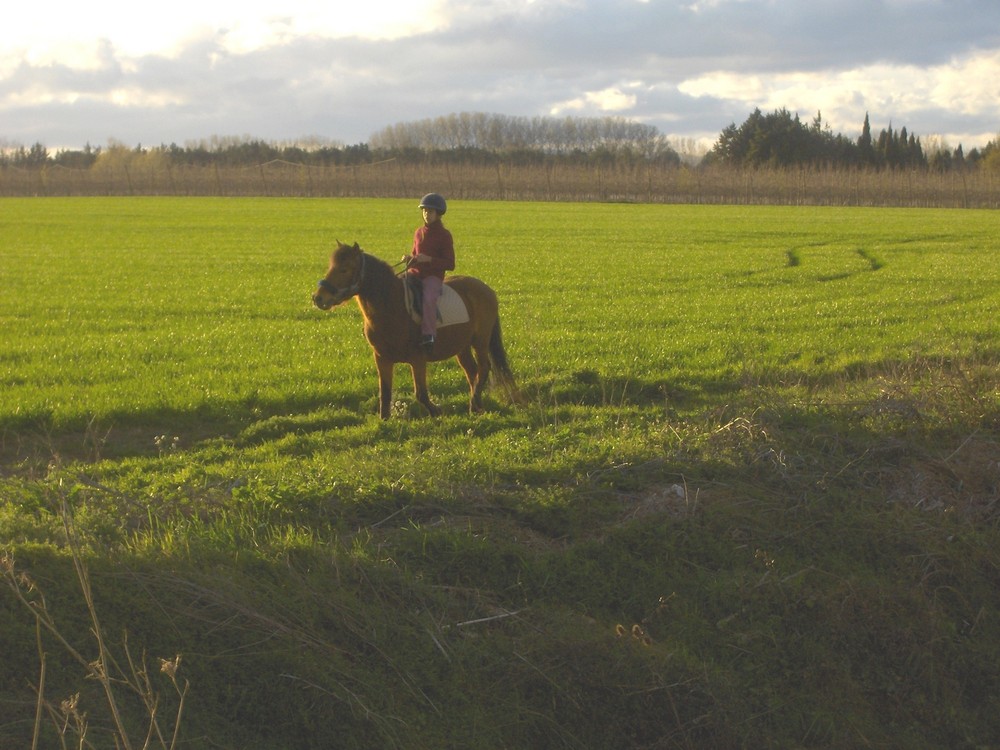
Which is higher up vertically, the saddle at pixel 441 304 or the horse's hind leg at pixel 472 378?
the saddle at pixel 441 304

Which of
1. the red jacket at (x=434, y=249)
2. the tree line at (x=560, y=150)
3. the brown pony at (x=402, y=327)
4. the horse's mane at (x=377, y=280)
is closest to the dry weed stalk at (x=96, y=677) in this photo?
the brown pony at (x=402, y=327)

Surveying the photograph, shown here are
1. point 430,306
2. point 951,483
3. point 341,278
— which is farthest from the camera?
point 430,306

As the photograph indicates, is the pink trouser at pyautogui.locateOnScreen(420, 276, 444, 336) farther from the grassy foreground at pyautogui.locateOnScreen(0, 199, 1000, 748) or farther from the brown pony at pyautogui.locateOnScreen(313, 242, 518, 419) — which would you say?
the grassy foreground at pyautogui.locateOnScreen(0, 199, 1000, 748)

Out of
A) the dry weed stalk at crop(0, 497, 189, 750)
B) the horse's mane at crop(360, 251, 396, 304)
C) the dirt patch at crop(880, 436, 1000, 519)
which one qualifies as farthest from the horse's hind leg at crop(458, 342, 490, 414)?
the dry weed stalk at crop(0, 497, 189, 750)

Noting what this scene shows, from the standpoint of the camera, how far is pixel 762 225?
156 ft

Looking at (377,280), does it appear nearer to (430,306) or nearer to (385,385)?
(430,306)

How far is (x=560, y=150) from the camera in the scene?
13988cm

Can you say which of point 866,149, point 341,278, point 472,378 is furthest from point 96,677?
point 866,149

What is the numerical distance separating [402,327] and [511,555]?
405 centimetres

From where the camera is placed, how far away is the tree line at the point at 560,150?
107062 mm

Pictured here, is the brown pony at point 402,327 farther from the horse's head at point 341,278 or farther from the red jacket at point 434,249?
the red jacket at point 434,249

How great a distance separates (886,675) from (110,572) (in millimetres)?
4606

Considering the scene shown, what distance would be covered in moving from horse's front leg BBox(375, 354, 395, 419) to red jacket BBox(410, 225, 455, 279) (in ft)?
3.32

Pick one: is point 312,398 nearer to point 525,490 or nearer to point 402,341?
point 402,341
